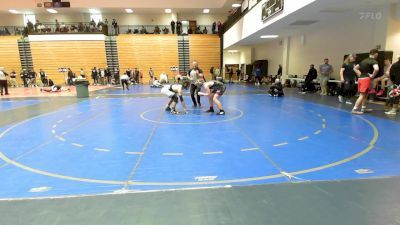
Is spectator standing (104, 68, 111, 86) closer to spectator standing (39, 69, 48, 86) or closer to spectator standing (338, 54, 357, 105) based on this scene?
spectator standing (39, 69, 48, 86)

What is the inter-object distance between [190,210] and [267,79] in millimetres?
21203

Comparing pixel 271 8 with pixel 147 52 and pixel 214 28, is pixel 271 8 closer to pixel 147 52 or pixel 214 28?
pixel 214 28

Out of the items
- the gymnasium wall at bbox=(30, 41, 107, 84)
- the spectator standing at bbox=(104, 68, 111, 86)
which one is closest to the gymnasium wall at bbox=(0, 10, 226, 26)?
the gymnasium wall at bbox=(30, 41, 107, 84)

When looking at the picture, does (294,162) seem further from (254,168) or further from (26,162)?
(26,162)

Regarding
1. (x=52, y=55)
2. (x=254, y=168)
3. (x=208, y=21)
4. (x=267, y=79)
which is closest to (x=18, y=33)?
(x=52, y=55)

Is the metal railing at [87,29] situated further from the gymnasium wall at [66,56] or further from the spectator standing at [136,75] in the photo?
the spectator standing at [136,75]

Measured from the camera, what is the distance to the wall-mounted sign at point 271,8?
11.0 metres

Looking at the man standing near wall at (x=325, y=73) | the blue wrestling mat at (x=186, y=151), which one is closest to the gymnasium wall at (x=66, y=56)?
the blue wrestling mat at (x=186, y=151)

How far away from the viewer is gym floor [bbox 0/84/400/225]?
9.46 ft

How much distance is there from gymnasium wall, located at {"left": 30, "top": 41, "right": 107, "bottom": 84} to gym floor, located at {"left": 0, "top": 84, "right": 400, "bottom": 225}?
848 inches

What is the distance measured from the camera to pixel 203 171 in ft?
13.5

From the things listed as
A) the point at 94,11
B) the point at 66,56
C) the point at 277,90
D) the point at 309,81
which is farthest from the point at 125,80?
the point at 94,11

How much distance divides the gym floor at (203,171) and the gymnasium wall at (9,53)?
24091mm

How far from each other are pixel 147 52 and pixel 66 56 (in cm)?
835
